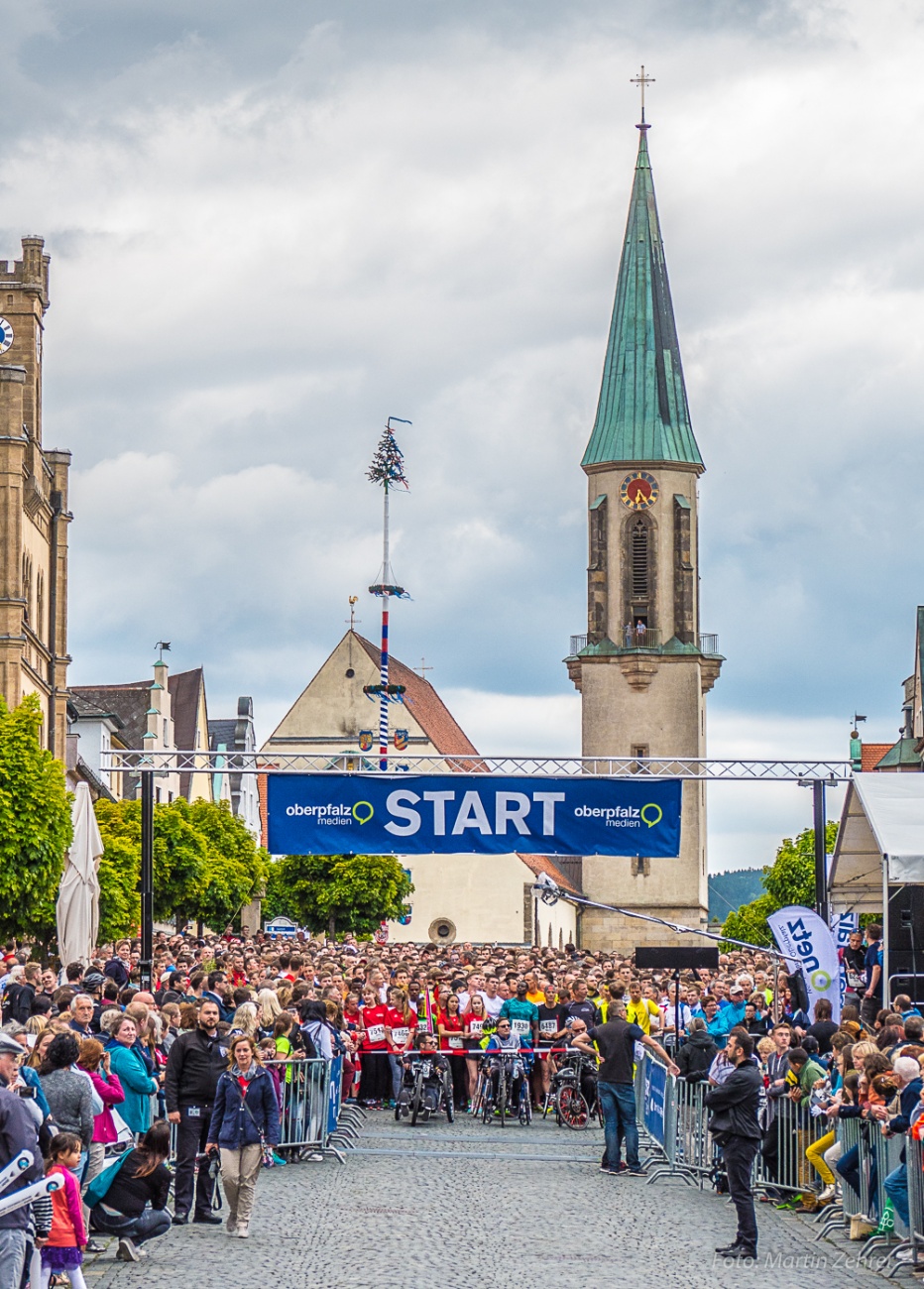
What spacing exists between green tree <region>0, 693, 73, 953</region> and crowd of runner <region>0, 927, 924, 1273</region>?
4483 mm

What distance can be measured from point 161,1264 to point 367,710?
302 ft

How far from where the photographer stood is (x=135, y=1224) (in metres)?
14.0

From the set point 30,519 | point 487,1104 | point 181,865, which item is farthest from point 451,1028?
point 181,865

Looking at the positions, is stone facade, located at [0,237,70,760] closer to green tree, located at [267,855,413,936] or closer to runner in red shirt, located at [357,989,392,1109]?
green tree, located at [267,855,413,936]

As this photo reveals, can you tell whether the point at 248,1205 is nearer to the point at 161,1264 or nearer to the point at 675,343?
the point at 161,1264

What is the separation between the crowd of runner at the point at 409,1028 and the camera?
1445 cm

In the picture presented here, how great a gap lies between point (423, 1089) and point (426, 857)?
255ft

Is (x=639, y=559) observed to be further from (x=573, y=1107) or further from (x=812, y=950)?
(x=573, y=1107)

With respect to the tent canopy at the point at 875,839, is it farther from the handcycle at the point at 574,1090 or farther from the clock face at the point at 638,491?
the clock face at the point at 638,491

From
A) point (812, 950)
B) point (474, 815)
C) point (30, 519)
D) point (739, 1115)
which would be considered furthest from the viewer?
point (30, 519)

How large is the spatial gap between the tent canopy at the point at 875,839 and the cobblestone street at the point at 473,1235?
515 centimetres

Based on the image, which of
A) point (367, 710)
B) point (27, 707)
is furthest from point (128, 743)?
point (27, 707)

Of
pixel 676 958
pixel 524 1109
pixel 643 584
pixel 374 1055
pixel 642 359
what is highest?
pixel 642 359

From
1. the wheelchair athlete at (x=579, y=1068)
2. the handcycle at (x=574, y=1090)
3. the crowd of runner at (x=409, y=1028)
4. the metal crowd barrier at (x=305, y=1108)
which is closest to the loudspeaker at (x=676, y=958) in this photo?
the crowd of runner at (x=409, y=1028)
